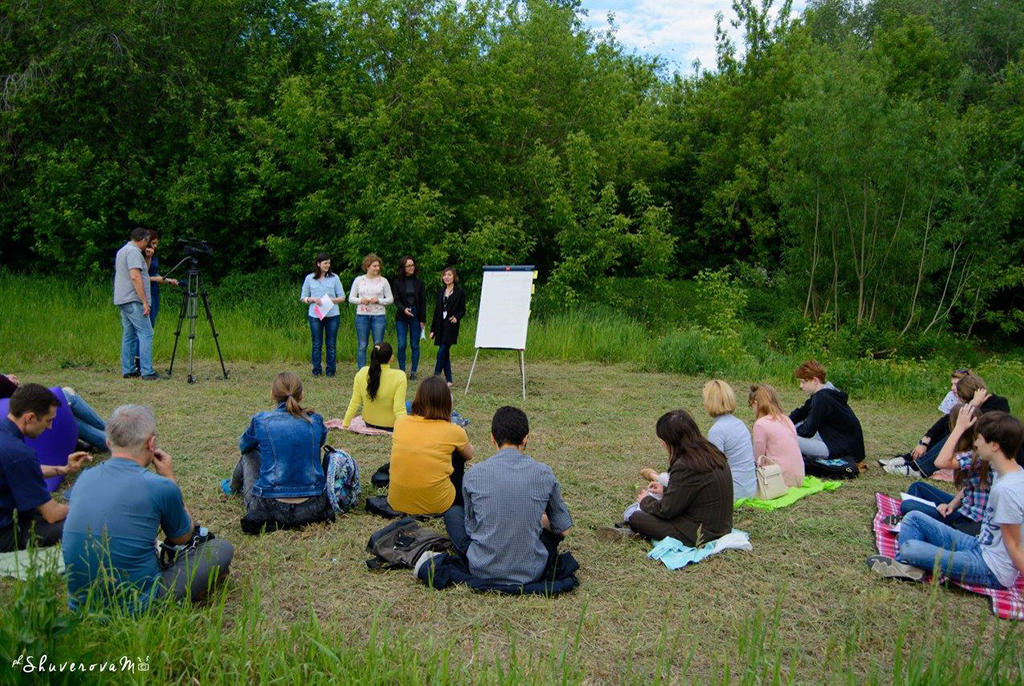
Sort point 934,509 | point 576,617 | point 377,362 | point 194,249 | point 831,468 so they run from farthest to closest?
point 194,249
point 377,362
point 831,468
point 934,509
point 576,617

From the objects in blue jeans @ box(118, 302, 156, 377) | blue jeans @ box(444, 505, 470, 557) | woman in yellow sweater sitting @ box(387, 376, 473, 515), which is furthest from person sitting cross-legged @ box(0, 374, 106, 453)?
blue jeans @ box(118, 302, 156, 377)

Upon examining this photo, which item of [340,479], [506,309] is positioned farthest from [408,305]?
[340,479]

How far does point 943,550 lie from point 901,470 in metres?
2.72

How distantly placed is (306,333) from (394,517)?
346 inches

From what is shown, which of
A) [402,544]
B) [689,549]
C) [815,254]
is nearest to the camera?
[402,544]

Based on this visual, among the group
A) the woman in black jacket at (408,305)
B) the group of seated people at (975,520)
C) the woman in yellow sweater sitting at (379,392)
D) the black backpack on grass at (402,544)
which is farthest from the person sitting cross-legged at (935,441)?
the woman in black jacket at (408,305)

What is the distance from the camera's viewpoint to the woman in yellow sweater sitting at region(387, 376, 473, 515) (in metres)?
5.16

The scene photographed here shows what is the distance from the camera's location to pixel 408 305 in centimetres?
1054

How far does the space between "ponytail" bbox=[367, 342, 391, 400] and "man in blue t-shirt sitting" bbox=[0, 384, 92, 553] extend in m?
2.94

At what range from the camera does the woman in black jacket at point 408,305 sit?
10.5 metres

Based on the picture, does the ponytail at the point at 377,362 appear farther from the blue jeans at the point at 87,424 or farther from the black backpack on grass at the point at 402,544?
the black backpack on grass at the point at 402,544

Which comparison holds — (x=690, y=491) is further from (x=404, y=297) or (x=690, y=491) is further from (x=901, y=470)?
(x=404, y=297)

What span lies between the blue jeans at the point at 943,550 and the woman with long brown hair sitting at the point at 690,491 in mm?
991

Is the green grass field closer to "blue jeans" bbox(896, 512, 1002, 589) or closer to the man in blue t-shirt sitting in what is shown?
"blue jeans" bbox(896, 512, 1002, 589)
